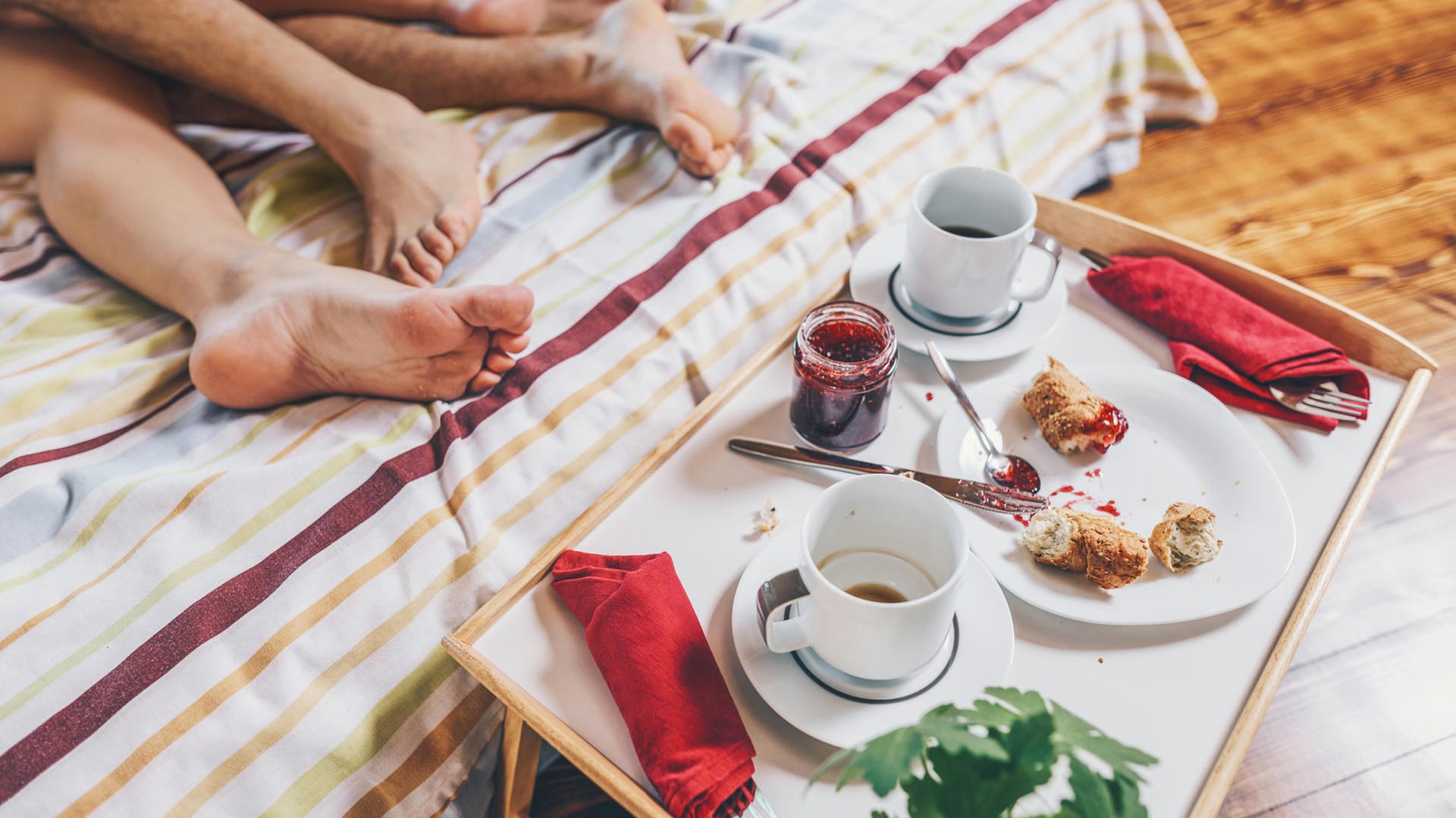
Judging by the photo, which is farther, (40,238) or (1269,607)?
(40,238)

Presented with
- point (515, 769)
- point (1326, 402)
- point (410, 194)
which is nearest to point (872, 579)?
point (515, 769)

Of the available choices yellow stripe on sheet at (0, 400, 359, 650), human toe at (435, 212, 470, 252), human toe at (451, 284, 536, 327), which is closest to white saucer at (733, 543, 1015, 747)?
human toe at (451, 284, 536, 327)

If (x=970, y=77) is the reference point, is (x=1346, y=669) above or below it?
below

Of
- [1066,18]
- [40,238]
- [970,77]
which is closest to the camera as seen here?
[40,238]

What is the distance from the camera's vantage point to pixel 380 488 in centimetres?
80

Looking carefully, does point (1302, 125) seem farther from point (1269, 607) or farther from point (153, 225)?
point (153, 225)

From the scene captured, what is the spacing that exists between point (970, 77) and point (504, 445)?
2.62ft

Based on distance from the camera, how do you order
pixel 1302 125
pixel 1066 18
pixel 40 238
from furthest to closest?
pixel 1302 125, pixel 1066 18, pixel 40 238

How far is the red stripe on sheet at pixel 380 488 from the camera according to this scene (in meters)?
0.65

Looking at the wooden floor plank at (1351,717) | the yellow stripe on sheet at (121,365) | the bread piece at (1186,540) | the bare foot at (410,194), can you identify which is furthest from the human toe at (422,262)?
the wooden floor plank at (1351,717)

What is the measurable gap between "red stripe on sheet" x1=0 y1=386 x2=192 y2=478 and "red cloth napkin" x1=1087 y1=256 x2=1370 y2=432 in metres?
0.92

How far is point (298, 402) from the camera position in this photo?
0.90m

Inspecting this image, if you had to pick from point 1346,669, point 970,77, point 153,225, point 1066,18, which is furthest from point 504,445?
point 1066,18

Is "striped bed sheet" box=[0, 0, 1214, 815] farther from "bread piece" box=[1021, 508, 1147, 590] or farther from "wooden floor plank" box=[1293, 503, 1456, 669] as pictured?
"wooden floor plank" box=[1293, 503, 1456, 669]
